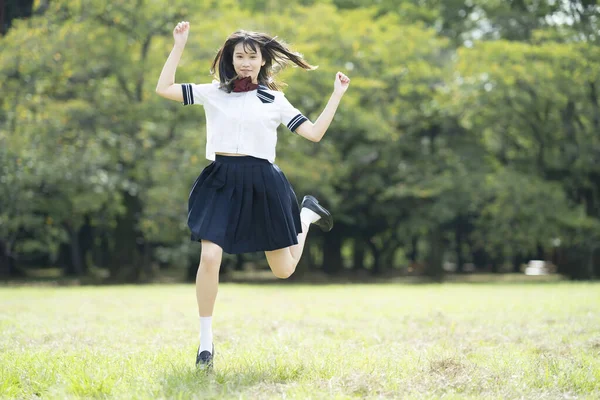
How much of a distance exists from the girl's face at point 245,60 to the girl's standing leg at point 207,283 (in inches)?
43.6

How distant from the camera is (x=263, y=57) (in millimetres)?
4660

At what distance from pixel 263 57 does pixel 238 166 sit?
782 mm

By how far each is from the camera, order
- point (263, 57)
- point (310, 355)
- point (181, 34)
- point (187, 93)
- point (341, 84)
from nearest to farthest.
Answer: point (181, 34) < point (187, 93) < point (341, 84) < point (263, 57) < point (310, 355)

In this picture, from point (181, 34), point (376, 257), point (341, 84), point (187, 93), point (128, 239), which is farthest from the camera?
point (376, 257)

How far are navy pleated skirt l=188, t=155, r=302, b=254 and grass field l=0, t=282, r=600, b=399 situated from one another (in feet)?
Answer: 2.50

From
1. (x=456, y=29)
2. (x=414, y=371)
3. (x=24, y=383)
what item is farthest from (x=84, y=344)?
(x=456, y=29)

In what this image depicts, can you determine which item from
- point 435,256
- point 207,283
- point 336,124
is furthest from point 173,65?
point 435,256

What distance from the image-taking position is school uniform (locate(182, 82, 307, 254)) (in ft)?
14.2

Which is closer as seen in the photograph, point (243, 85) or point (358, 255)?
point (243, 85)

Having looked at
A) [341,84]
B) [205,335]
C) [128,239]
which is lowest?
[205,335]

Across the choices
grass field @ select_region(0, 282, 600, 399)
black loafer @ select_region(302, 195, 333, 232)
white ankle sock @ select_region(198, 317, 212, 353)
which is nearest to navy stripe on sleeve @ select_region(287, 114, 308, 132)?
black loafer @ select_region(302, 195, 333, 232)

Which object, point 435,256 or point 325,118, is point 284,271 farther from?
point 435,256

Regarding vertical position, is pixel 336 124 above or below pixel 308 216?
above

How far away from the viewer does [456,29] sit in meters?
27.3
